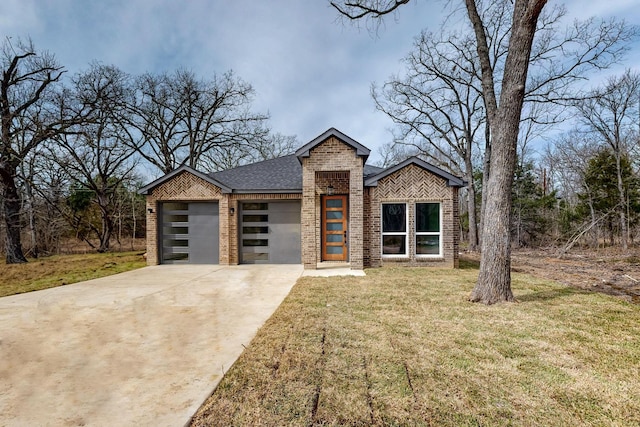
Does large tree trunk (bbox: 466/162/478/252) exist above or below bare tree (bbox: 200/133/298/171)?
below

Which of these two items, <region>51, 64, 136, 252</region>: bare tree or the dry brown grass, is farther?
<region>51, 64, 136, 252</region>: bare tree

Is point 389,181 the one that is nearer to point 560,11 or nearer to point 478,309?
point 478,309

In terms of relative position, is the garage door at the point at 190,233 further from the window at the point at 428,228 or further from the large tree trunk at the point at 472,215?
the large tree trunk at the point at 472,215

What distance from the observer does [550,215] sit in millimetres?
18734

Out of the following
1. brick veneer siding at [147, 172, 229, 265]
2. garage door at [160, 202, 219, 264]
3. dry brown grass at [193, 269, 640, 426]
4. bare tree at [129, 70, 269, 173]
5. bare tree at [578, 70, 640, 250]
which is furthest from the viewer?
bare tree at [129, 70, 269, 173]

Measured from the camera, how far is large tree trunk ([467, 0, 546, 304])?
5391 mm

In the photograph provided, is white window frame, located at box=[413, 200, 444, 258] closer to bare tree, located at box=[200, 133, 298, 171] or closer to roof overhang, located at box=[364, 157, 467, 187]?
roof overhang, located at box=[364, 157, 467, 187]

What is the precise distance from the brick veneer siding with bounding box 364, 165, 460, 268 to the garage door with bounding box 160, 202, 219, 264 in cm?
573

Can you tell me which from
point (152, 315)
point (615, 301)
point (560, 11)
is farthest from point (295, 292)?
point (560, 11)

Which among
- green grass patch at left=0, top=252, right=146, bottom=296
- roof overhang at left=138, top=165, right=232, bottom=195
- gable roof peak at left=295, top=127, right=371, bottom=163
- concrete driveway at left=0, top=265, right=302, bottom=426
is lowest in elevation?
green grass patch at left=0, top=252, right=146, bottom=296

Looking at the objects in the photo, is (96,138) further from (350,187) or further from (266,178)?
(350,187)

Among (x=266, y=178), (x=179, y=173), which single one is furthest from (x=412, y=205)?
(x=179, y=173)

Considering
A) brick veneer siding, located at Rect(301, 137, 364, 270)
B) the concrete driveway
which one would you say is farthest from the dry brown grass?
brick veneer siding, located at Rect(301, 137, 364, 270)

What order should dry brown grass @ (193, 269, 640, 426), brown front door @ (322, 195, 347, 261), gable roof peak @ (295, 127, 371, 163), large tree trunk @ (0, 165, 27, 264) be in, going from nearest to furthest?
dry brown grass @ (193, 269, 640, 426), gable roof peak @ (295, 127, 371, 163), brown front door @ (322, 195, 347, 261), large tree trunk @ (0, 165, 27, 264)
